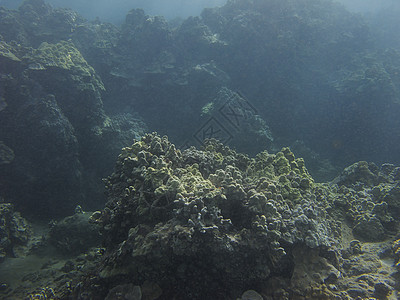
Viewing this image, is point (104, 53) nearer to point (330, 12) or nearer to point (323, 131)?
point (323, 131)

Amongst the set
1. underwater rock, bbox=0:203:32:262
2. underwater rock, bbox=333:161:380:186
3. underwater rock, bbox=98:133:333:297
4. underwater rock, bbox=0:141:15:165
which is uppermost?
underwater rock, bbox=333:161:380:186

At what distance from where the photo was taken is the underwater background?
278cm

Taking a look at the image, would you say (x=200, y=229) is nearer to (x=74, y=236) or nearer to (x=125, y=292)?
(x=125, y=292)

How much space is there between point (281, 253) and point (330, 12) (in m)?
18.0

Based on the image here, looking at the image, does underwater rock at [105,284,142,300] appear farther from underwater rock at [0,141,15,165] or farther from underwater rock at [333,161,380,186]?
underwater rock at [0,141,15,165]

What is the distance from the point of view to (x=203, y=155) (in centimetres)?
453

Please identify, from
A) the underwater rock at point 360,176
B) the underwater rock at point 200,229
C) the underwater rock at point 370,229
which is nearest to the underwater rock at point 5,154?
the underwater rock at point 200,229

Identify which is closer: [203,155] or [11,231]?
[203,155]

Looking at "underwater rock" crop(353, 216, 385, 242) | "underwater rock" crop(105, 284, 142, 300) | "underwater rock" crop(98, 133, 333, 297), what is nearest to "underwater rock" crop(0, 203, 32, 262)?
"underwater rock" crop(98, 133, 333, 297)

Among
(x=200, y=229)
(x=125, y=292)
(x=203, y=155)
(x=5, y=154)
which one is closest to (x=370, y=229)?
(x=203, y=155)

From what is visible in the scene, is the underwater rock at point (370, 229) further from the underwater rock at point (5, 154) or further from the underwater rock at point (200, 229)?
the underwater rock at point (5, 154)

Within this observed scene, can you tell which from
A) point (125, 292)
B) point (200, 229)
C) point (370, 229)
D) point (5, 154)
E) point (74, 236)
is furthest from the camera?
point (5, 154)

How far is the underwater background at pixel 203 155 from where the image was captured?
2.78 m

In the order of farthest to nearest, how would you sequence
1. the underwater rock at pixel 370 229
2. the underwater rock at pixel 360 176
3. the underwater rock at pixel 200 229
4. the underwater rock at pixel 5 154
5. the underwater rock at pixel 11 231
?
the underwater rock at pixel 5 154 → the underwater rock at pixel 360 176 → the underwater rock at pixel 11 231 → the underwater rock at pixel 370 229 → the underwater rock at pixel 200 229
